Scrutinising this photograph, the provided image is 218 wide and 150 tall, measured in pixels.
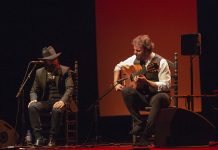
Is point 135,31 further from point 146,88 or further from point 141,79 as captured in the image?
point 141,79

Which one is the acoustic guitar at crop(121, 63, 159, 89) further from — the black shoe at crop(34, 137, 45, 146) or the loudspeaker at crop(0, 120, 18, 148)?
the loudspeaker at crop(0, 120, 18, 148)

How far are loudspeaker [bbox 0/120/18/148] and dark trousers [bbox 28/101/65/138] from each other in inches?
16.2

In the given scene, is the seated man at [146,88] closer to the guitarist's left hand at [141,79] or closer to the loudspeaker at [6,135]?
the guitarist's left hand at [141,79]

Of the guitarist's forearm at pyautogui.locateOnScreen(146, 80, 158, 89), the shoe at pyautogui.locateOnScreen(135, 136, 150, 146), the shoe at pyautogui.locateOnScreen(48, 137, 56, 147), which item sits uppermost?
the guitarist's forearm at pyautogui.locateOnScreen(146, 80, 158, 89)

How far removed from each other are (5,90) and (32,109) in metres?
1.24

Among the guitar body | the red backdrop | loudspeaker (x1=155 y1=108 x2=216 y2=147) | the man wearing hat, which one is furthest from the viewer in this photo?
the red backdrop

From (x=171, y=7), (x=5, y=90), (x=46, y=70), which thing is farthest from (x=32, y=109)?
(x=171, y=7)

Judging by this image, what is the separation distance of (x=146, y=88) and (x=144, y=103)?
156 mm

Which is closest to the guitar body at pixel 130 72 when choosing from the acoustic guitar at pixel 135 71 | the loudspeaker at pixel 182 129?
the acoustic guitar at pixel 135 71

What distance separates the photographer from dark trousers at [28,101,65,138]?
18.7 ft

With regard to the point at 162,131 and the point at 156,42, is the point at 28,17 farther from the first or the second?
the point at 162,131

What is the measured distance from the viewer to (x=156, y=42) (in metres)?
6.57

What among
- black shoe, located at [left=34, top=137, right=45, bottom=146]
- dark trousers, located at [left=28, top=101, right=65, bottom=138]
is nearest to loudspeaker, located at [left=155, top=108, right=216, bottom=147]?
dark trousers, located at [left=28, top=101, right=65, bottom=138]

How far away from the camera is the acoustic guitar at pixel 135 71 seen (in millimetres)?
4891
